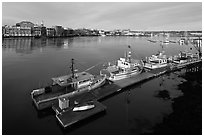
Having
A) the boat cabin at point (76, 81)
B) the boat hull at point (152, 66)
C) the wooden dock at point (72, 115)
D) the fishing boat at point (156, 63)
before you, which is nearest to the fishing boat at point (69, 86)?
the boat cabin at point (76, 81)

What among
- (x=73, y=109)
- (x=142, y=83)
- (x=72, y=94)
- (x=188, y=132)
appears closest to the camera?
(x=188, y=132)

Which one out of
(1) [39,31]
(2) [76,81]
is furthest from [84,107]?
(1) [39,31]

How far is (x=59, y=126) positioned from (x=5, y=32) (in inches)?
5077

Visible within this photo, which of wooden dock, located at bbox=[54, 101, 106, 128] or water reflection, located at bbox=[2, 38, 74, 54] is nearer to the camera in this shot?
wooden dock, located at bbox=[54, 101, 106, 128]

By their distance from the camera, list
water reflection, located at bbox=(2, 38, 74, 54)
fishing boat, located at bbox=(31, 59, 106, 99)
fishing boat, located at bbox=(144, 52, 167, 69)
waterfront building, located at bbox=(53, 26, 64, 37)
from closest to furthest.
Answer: fishing boat, located at bbox=(31, 59, 106, 99)
fishing boat, located at bbox=(144, 52, 167, 69)
water reflection, located at bbox=(2, 38, 74, 54)
waterfront building, located at bbox=(53, 26, 64, 37)

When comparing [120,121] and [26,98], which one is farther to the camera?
[26,98]

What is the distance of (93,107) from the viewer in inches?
750

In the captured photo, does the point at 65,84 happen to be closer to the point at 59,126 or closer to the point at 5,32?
the point at 59,126

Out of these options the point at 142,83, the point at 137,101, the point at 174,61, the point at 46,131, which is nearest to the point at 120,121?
the point at 137,101

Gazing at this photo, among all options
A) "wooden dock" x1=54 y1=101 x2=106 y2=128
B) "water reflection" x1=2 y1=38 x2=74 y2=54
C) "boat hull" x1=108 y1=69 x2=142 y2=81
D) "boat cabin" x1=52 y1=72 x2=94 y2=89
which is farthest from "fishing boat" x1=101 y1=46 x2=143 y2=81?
"water reflection" x1=2 y1=38 x2=74 y2=54

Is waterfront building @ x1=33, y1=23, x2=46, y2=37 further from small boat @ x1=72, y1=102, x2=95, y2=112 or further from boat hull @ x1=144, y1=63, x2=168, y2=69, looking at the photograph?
small boat @ x1=72, y1=102, x2=95, y2=112

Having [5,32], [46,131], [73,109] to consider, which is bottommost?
[46,131]

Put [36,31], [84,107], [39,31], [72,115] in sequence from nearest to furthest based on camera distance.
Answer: [72,115] < [84,107] < [36,31] < [39,31]

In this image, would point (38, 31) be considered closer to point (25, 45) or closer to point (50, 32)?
point (50, 32)
